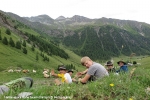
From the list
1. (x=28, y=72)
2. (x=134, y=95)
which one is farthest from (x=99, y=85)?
(x=28, y=72)

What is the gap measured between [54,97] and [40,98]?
1.27 ft

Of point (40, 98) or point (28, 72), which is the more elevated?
point (40, 98)

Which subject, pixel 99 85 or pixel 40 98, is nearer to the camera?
pixel 40 98

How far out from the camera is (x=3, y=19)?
407 ft

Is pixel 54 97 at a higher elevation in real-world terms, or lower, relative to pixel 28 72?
higher

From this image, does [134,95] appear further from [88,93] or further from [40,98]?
[40,98]

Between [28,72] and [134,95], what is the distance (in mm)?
33258

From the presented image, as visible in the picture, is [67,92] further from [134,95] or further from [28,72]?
[28,72]

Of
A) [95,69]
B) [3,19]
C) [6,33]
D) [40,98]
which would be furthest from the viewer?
[3,19]

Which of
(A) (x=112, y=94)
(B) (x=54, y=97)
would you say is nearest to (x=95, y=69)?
(A) (x=112, y=94)

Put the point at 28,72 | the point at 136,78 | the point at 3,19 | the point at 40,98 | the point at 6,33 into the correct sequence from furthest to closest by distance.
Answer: the point at 3,19 → the point at 6,33 → the point at 28,72 → the point at 136,78 → the point at 40,98

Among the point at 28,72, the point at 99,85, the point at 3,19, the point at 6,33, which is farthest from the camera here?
the point at 3,19

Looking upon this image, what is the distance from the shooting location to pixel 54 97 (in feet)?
19.2

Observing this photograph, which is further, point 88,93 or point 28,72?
point 28,72
